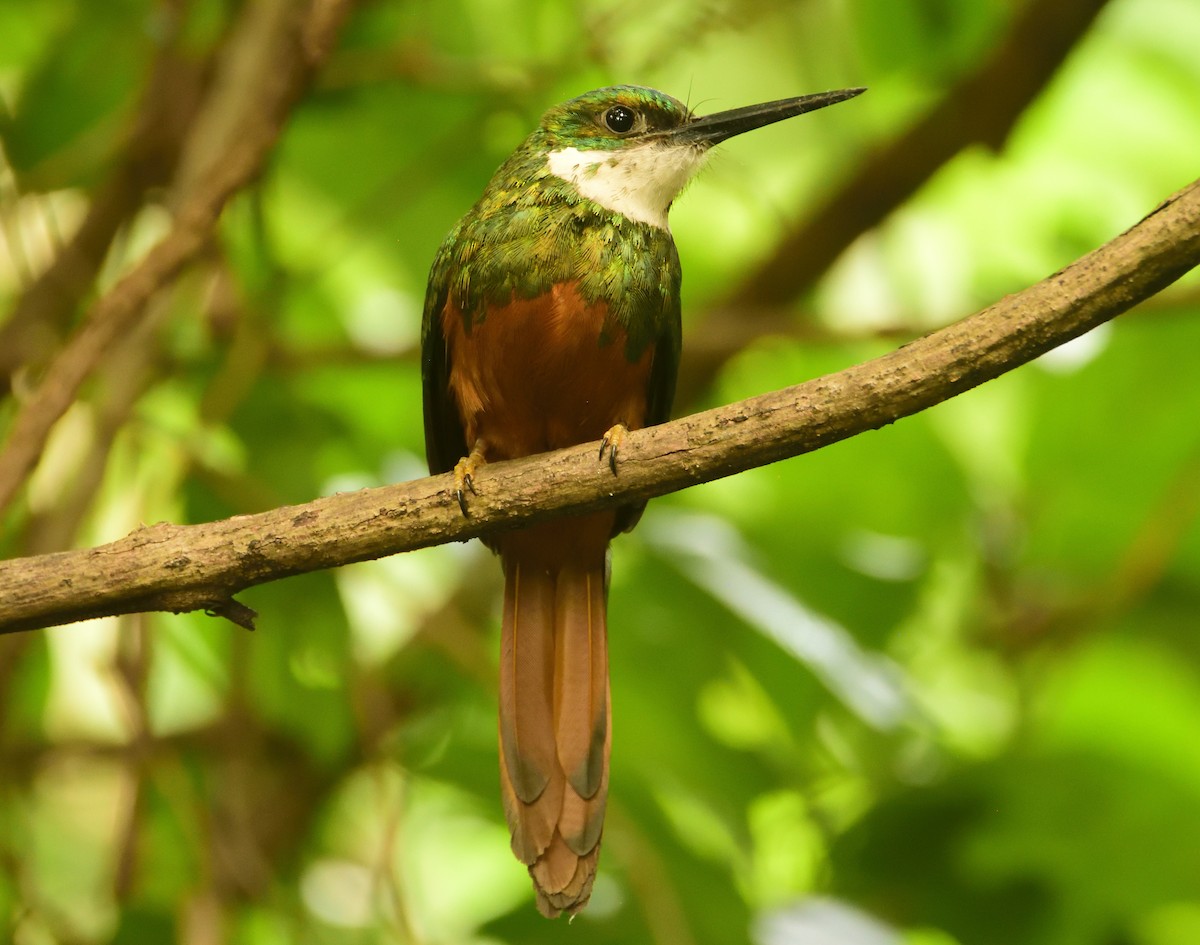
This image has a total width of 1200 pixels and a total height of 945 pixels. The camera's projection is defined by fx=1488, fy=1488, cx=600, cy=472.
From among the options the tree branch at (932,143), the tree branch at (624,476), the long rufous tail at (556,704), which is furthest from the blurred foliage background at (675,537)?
the tree branch at (624,476)

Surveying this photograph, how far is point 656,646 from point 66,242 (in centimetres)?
147

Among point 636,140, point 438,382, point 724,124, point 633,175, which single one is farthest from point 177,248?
point 724,124

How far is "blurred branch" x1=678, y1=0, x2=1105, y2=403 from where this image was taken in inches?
120

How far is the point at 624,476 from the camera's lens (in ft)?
5.30

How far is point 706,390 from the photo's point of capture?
11.2 feet

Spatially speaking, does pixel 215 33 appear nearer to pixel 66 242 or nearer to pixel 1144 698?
pixel 66 242

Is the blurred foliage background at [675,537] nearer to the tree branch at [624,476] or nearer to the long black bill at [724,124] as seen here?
the long black bill at [724,124]

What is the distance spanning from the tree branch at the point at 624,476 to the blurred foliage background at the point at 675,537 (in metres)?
0.86

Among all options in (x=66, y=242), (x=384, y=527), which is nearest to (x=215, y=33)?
(x=66, y=242)

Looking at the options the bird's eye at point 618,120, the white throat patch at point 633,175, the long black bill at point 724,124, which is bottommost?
the white throat patch at point 633,175

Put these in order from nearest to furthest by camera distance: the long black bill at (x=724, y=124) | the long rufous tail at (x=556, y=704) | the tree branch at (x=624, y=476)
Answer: the tree branch at (x=624, y=476) < the long rufous tail at (x=556, y=704) < the long black bill at (x=724, y=124)

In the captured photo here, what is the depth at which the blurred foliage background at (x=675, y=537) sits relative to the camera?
99.6 inches

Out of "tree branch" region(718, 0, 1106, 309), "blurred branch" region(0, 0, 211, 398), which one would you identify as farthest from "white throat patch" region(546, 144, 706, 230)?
"blurred branch" region(0, 0, 211, 398)

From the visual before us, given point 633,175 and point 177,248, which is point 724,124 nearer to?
point 633,175
